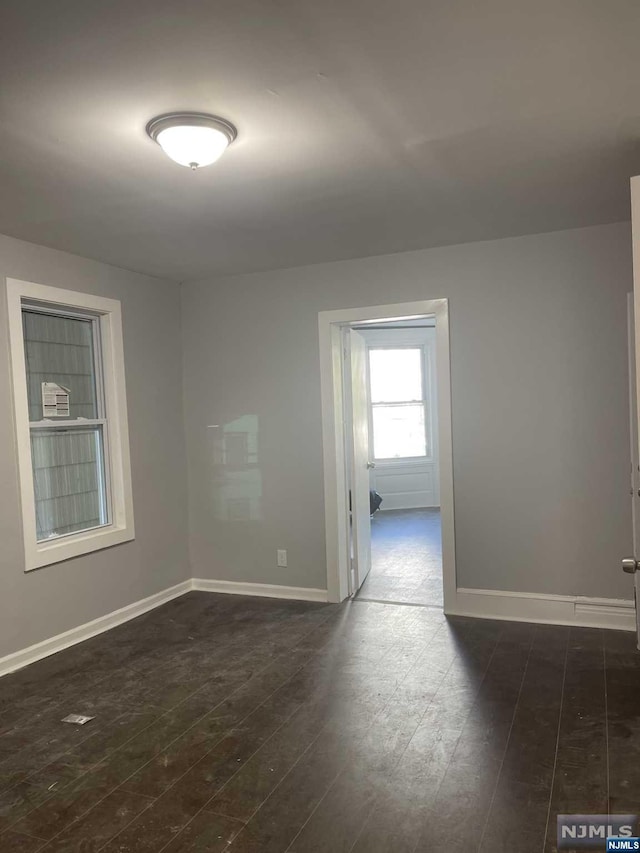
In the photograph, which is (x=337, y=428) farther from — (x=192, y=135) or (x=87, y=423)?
(x=192, y=135)

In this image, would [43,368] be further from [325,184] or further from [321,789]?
[321,789]

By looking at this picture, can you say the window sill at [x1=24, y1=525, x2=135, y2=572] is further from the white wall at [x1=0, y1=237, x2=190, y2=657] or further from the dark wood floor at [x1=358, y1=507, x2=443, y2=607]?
the dark wood floor at [x1=358, y1=507, x2=443, y2=607]

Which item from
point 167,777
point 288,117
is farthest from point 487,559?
point 288,117

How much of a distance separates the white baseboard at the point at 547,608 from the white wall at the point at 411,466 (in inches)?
171

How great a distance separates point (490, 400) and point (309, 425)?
1321mm

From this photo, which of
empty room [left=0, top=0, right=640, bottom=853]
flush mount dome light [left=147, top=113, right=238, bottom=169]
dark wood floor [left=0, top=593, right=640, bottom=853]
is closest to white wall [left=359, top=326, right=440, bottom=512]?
empty room [left=0, top=0, right=640, bottom=853]

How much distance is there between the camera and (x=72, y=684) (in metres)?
3.48

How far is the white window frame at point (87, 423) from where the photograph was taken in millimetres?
3779

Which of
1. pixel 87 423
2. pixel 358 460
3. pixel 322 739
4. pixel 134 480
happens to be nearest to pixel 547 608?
pixel 358 460

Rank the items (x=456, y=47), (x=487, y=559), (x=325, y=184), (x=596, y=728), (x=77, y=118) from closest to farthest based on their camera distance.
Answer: (x=456, y=47)
(x=77, y=118)
(x=596, y=728)
(x=325, y=184)
(x=487, y=559)

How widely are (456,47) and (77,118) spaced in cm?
130

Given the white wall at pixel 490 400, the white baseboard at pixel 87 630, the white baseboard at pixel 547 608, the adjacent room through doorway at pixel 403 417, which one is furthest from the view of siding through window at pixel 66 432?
the adjacent room through doorway at pixel 403 417

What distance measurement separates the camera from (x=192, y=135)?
92.0 inches

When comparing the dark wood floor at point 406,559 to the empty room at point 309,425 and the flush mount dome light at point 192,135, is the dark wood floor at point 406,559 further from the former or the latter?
the flush mount dome light at point 192,135
